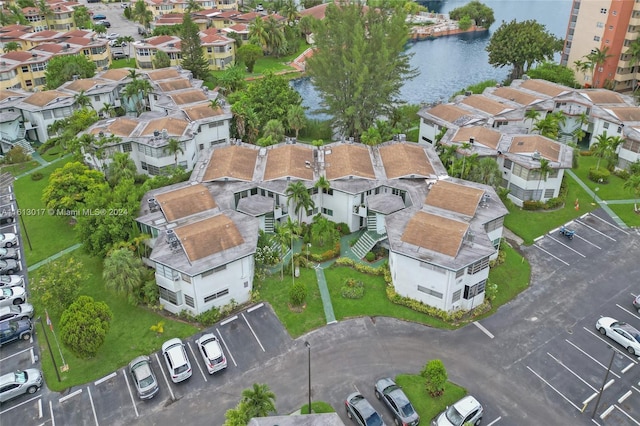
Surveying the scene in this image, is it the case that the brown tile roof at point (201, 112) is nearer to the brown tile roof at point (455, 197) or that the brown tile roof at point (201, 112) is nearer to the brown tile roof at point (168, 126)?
the brown tile roof at point (168, 126)

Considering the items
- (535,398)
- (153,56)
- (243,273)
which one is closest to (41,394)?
(243,273)

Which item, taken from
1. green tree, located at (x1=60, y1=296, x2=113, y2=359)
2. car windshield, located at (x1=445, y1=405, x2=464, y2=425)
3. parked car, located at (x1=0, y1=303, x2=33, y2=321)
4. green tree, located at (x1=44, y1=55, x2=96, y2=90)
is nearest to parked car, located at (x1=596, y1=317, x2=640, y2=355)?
car windshield, located at (x1=445, y1=405, x2=464, y2=425)

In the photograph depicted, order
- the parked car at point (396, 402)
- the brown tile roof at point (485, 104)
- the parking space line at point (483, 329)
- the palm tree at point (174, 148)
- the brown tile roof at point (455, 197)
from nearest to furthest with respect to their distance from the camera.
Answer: the parked car at point (396, 402) < the parking space line at point (483, 329) < the brown tile roof at point (455, 197) < the palm tree at point (174, 148) < the brown tile roof at point (485, 104)

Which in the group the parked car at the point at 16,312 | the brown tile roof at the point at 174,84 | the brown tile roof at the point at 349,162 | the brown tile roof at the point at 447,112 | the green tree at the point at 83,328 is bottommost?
the parked car at the point at 16,312

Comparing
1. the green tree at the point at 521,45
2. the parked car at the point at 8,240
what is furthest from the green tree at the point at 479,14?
the parked car at the point at 8,240

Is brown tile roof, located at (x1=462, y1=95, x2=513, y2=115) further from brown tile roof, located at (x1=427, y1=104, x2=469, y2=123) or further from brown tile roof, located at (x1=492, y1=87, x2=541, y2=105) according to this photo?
brown tile roof, located at (x1=492, y1=87, x2=541, y2=105)

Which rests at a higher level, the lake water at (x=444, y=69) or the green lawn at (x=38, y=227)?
the lake water at (x=444, y=69)

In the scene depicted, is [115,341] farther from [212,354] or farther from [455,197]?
[455,197]
